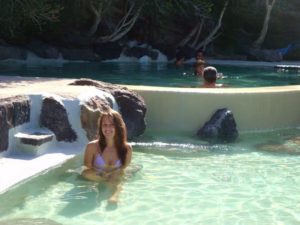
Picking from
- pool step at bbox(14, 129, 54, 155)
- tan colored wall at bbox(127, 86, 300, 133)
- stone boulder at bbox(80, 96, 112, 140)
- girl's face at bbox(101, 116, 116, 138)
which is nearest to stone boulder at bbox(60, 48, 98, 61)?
tan colored wall at bbox(127, 86, 300, 133)

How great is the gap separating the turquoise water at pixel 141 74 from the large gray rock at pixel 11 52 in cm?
91

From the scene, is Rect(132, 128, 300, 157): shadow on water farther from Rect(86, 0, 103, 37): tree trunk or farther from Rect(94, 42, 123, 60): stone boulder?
Rect(94, 42, 123, 60): stone boulder

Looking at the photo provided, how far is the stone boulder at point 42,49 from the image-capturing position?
19.6m

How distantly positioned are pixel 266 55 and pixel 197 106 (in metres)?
14.7

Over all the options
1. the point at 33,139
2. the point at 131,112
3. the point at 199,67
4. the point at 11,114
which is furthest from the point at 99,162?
the point at 199,67

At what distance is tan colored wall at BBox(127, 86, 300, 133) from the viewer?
8688 millimetres

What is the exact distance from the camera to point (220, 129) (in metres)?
8.26

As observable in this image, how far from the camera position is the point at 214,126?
326 inches

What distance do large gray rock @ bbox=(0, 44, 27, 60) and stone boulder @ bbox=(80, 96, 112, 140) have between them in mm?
12031

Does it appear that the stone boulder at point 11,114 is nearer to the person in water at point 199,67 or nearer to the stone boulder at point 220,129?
the stone boulder at point 220,129

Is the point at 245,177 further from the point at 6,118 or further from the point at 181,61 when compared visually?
the point at 181,61

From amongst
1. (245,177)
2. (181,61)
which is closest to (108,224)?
(245,177)

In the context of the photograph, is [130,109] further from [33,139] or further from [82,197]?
[82,197]

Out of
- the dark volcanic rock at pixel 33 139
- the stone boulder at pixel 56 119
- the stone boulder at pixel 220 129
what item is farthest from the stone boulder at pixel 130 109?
the dark volcanic rock at pixel 33 139
